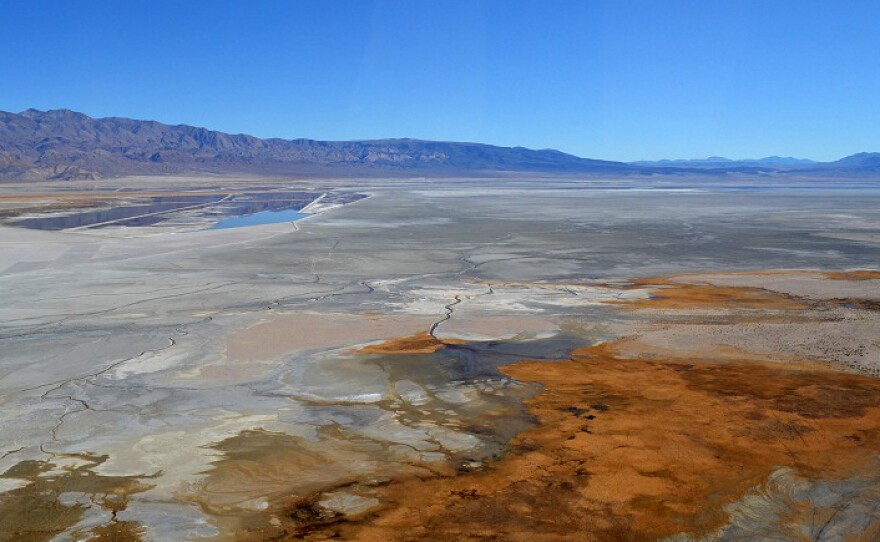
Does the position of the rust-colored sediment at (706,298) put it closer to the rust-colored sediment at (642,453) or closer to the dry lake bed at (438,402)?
the dry lake bed at (438,402)

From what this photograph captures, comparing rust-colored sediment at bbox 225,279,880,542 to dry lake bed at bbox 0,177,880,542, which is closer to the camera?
rust-colored sediment at bbox 225,279,880,542

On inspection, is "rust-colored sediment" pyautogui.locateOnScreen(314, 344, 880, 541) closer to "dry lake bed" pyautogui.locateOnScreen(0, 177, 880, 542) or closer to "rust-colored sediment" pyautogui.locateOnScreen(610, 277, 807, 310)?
"dry lake bed" pyautogui.locateOnScreen(0, 177, 880, 542)

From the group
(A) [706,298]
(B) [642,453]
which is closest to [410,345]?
(B) [642,453]

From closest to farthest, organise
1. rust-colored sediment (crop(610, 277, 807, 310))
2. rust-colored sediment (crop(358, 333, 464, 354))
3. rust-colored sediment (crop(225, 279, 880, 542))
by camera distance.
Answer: rust-colored sediment (crop(225, 279, 880, 542)) < rust-colored sediment (crop(358, 333, 464, 354)) < rust-colored sediment (crop(610, 277, 807, 310))

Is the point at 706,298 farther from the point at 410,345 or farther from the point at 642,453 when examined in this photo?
the point at 642,453

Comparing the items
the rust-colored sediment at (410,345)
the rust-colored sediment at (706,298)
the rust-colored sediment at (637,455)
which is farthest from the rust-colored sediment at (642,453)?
the rust-colored sediment at (706,298)

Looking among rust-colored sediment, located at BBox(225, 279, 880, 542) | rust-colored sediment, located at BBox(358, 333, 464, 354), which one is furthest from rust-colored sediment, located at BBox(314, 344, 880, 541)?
rust-colored sediment, located at BBox(358, 333, 464, 354)
